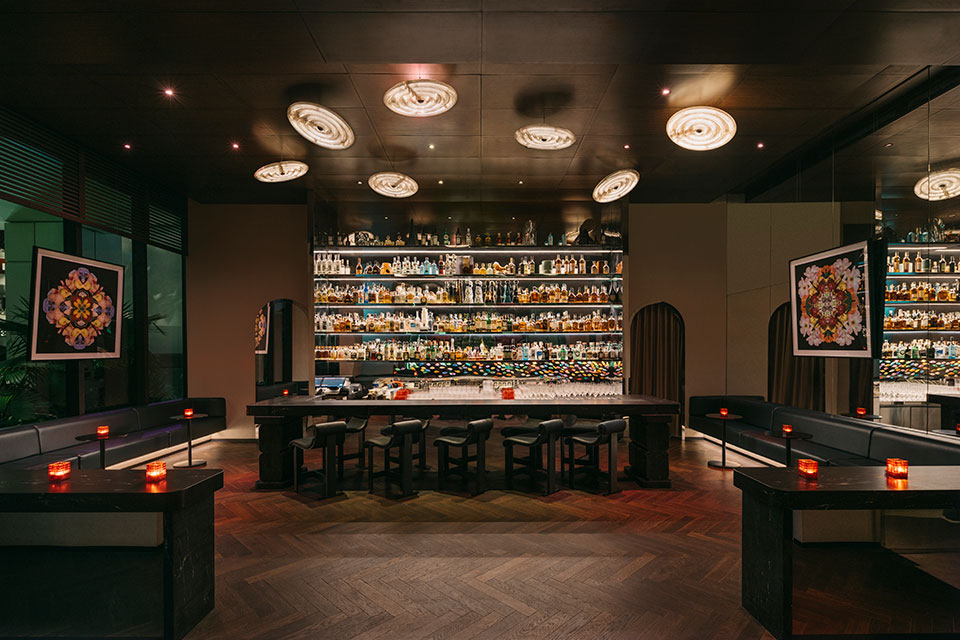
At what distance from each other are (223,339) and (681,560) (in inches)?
281

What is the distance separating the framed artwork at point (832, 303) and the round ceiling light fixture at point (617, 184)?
226 centimetres

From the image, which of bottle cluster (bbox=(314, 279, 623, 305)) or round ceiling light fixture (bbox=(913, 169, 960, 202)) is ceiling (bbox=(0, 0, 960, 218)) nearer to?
round ceiling light fixture (bbox=(913, 169, 960, 202))

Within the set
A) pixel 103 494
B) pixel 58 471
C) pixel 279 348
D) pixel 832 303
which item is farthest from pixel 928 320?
pixel 279 348

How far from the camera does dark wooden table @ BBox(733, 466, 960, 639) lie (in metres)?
2.57

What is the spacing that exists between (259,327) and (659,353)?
6.68 meters

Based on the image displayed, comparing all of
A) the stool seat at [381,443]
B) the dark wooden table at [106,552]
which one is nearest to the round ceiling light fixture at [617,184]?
the stool seat at [381,443]

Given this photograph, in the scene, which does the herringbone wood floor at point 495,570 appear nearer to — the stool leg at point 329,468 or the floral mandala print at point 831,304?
the stool leg at point 329,468

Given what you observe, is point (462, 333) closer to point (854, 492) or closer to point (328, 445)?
point (328, 445)

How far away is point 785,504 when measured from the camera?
8.40ft

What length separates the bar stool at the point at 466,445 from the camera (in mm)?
5043

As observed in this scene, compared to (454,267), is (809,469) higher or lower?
lower

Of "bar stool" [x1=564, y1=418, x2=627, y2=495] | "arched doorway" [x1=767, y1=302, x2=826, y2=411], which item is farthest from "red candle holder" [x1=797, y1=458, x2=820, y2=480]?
"arched doorway" [x1=767, y1=302, x2=826, y2=411]

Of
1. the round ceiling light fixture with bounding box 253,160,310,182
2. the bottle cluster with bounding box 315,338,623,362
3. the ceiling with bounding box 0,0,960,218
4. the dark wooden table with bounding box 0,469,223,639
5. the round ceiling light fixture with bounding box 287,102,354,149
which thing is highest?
the ceiling with bounding box 0,0,960,218

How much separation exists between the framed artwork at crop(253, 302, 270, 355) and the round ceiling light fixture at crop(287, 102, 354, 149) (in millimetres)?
4407
